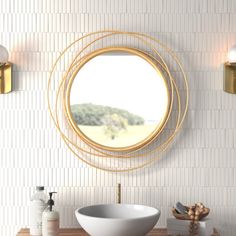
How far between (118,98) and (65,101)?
10.5 inches

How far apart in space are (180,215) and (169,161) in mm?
310

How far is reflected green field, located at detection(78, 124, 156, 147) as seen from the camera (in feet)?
8.68

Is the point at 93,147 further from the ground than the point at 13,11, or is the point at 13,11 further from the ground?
the point at 13,11

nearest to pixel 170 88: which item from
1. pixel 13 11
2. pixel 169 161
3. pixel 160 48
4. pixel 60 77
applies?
pixel 160 48

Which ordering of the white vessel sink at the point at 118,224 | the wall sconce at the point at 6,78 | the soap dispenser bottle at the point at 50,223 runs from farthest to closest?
the wall sconce at the point at 6,78, the soap dispenser bottle at the point at 50,223, the white vessel sink at the point at 118,224

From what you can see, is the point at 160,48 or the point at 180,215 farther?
the point at 160,48

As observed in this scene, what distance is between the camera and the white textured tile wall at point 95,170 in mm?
2670

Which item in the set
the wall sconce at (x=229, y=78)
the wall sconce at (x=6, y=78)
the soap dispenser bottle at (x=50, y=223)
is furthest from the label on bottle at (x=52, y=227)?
the wall sconce at (x=229, y=78)

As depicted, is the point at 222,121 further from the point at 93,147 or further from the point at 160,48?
the point at 93,147

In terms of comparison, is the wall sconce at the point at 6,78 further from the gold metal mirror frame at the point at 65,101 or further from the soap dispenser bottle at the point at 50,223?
the soap dispenser bottle at the point at 50,223

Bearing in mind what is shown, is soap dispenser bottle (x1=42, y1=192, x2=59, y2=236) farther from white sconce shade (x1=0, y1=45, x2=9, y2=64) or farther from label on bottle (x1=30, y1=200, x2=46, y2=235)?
white sconce shade (x1=0, y1=45, x2=9, y2=64)

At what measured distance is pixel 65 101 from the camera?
2639 mm

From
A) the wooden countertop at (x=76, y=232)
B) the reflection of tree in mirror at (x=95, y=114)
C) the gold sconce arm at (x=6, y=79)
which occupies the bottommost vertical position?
the wooden countertop at (x=76, y=232)

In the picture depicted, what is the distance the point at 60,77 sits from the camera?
2670 millimetres
